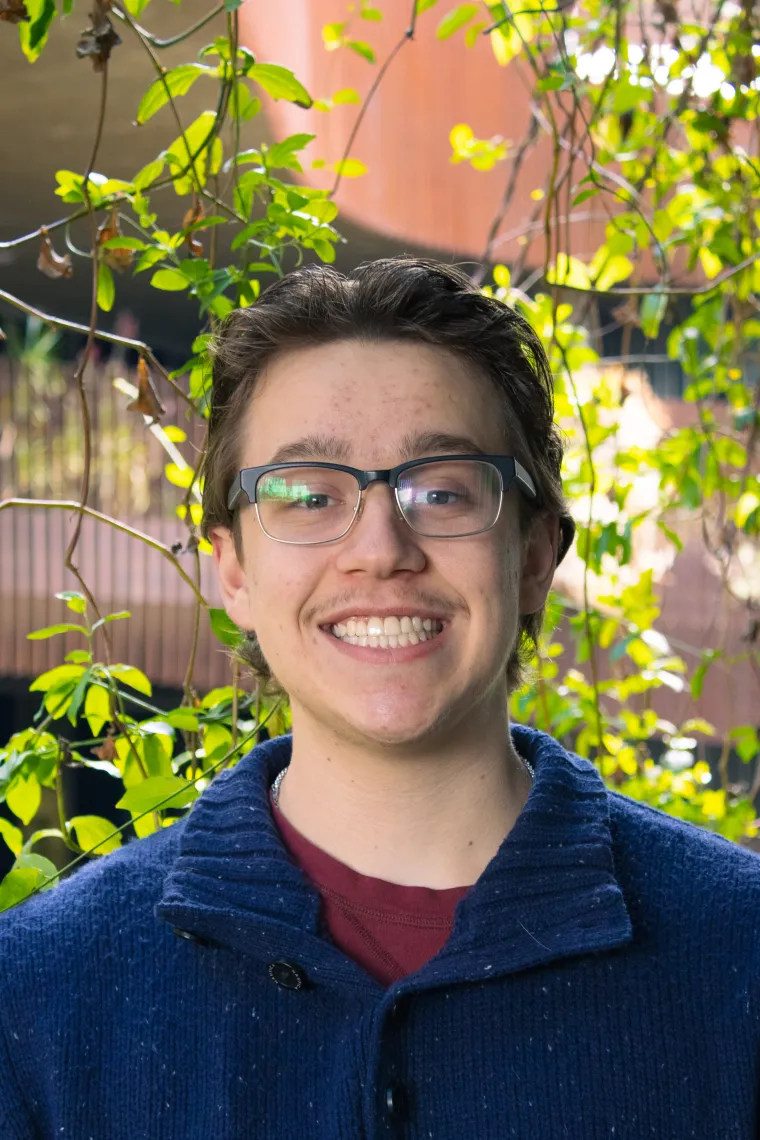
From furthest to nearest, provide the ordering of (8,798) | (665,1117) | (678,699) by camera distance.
Answer: (678,699)
(8,798)
(665,1117)

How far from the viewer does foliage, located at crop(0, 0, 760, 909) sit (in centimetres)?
158

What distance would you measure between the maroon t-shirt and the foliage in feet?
1.09

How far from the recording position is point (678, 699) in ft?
15.8

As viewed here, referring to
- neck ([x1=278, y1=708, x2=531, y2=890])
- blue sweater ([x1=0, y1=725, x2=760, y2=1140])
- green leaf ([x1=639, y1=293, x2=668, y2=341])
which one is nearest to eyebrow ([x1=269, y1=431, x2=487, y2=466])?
neck ([x1=278, y1=708, x2=531, y2=890])

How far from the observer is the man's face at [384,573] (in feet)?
3.98

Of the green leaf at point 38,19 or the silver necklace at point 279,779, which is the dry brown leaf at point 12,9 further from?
the silver necklace at point 279,779

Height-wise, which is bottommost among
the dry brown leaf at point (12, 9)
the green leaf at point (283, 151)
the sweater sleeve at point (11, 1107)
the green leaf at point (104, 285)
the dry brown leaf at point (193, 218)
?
the sweater sleeve at point (11, 1107)

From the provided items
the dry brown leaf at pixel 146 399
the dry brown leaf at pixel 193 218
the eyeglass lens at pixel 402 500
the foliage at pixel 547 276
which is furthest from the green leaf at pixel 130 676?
the dry brown leaf at pixel 193 218

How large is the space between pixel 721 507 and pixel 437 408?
4.44ft

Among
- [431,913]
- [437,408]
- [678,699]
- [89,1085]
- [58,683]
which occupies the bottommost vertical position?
[678,699]

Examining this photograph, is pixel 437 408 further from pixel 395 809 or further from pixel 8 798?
pixel 8 798

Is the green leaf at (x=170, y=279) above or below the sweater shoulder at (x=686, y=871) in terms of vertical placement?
above

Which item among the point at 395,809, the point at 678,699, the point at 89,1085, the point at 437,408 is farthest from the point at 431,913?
the point at 678,699

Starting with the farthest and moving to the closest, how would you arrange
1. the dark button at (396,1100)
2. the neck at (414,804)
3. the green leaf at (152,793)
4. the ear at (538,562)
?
the green leaf at (152,793) → the ear at (538,562) → the neck at (414,804) → the dark button at (396,1100)
